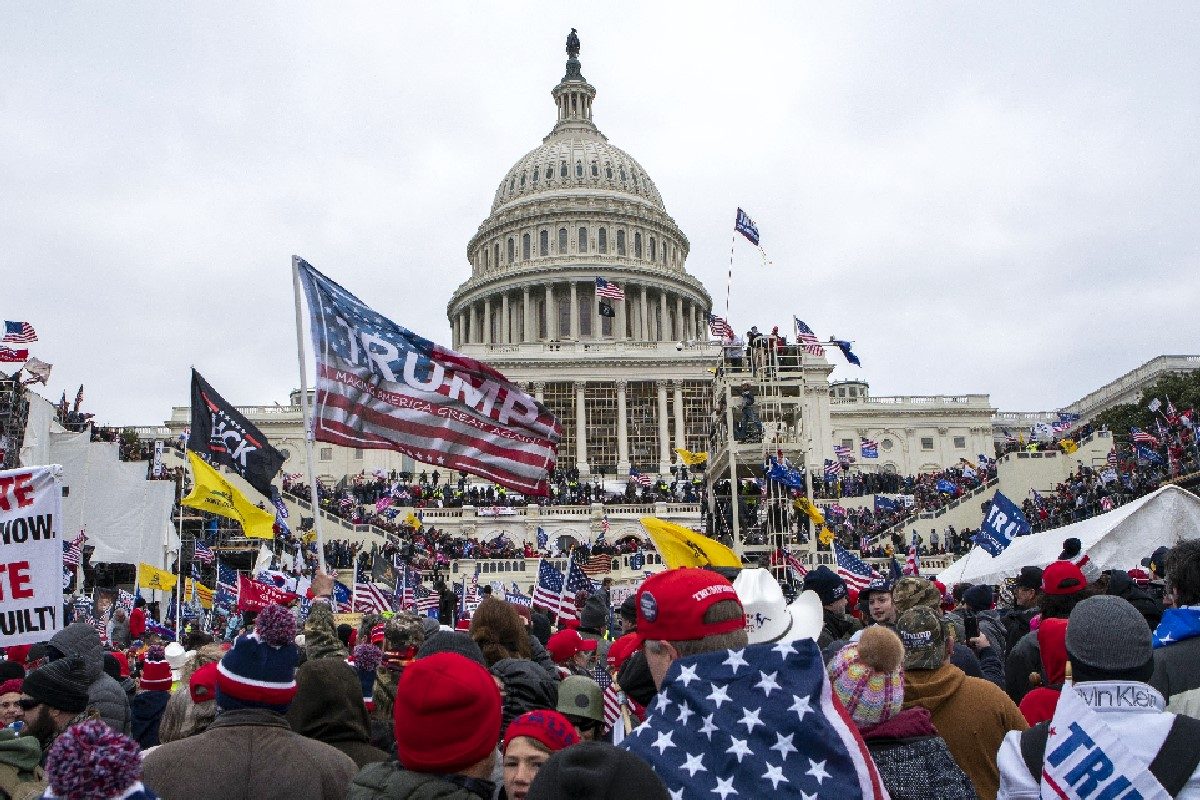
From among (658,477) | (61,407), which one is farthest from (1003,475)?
(61,407)

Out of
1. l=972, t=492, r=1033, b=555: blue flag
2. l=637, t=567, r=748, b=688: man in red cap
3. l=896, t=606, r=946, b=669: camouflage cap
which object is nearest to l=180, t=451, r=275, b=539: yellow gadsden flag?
l=972, t=492, r=1033, b=555: blue flag

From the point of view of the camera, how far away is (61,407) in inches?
1628

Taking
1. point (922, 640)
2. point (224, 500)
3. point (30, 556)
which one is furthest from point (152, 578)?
point (922, 640)

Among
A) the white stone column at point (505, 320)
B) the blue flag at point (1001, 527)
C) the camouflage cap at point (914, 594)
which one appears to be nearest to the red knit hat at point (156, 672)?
the camouflage cap at point (914, 594)

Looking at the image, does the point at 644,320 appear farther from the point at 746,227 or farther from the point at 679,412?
the point at 746,227

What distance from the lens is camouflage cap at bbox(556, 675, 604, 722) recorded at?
522cm

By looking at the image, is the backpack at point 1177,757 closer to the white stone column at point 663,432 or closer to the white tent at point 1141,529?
the white tent at point 1141,529

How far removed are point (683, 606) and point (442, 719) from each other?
0.90 m

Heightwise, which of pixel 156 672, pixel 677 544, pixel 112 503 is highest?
pixel 112 503

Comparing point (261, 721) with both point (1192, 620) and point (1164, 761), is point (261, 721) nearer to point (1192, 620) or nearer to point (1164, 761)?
point (1164, 761)

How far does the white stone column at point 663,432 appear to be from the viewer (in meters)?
77.6

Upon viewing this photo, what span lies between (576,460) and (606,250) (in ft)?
86.7

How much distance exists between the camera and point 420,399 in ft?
37.4

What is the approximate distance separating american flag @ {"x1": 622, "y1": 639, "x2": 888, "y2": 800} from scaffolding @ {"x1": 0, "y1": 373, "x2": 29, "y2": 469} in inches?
1384
